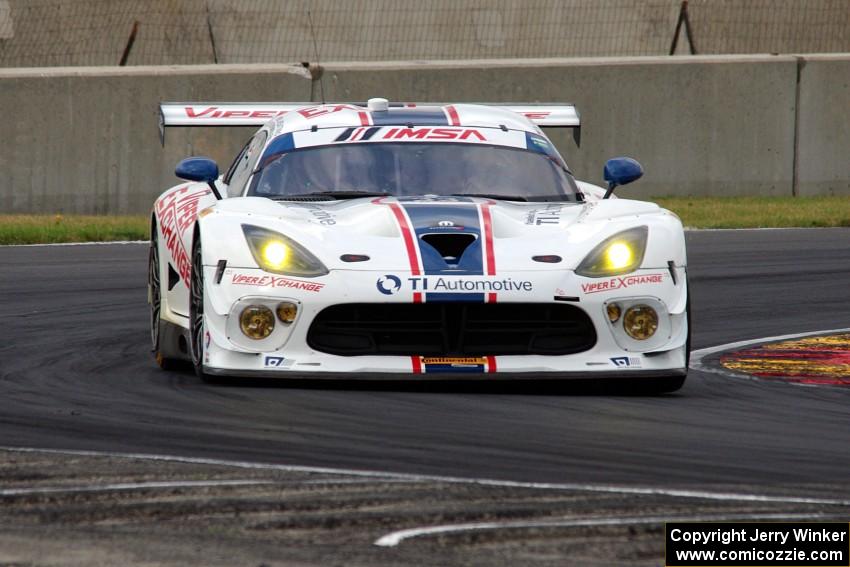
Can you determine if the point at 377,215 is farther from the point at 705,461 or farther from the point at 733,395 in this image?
the point at 705,461

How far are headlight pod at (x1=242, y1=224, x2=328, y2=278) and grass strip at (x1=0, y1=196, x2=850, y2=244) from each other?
304 inches

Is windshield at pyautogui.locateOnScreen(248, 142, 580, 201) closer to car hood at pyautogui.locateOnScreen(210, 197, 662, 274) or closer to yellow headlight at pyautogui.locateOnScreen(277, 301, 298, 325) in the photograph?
car hood at pyautogui.locateOnScreen(210, 197, 662, 274)

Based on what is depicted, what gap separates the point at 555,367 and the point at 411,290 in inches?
25.6

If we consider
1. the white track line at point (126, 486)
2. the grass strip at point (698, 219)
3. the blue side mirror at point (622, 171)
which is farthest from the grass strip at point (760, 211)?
the white track line at point (126, 486)

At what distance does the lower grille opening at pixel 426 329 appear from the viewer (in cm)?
715

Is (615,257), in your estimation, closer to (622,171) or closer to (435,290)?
(435,290)

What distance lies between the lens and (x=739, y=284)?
477 inches

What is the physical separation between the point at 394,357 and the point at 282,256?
601 millimetres

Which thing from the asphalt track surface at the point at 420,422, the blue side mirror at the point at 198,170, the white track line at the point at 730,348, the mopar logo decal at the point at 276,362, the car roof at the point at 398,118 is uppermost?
the car roof at the point at 398,118

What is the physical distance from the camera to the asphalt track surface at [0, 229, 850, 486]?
18.4 ft

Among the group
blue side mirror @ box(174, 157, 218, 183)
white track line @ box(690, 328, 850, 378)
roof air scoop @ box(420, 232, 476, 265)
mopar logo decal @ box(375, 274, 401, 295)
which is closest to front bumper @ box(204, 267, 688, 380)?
mopar logo decal @ box(375, 274, 401, 295)

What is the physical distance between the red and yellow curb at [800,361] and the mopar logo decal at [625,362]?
1.12 meters

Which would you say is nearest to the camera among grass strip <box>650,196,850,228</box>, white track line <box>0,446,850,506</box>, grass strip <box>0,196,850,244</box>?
white track line <box>0,446,850,506</box>

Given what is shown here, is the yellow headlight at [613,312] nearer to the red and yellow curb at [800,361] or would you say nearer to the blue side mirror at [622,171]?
the red and yellow curb at [800,361]
